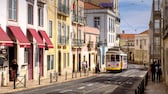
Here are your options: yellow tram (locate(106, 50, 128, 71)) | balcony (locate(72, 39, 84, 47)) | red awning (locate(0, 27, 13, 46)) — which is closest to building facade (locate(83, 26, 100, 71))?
balcony (locate(72, 39, 84, 47))

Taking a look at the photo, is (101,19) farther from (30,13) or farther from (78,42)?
(30,13)

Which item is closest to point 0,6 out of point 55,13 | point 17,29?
point 17,29

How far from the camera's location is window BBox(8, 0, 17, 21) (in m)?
35.2

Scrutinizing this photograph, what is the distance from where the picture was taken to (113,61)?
67.0m

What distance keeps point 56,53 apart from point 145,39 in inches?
3554

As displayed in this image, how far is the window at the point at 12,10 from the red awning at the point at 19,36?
784mm

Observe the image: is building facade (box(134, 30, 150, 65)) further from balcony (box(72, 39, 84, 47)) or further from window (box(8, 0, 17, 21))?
window (box(8, 0, 17, 21))

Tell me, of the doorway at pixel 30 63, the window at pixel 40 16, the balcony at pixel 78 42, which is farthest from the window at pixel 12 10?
the balcony at pixel 78 42

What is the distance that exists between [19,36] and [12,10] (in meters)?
2.10

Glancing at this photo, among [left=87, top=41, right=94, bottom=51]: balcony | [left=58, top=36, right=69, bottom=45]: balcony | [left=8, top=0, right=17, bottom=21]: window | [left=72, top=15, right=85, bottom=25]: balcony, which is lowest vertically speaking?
[left=87, top=41, right=94, bottom=51]: balcony

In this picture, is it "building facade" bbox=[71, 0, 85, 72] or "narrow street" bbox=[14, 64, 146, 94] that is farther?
"building facade" bbox=[71, 0, 85, 72]

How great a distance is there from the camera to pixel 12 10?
35.6 m

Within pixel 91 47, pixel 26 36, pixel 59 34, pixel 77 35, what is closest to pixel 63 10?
pixel 59 34

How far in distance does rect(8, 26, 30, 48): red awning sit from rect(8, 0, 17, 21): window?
0.78m
